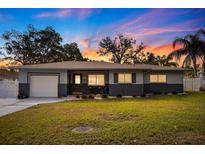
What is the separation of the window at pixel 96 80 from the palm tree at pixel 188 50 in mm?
7729

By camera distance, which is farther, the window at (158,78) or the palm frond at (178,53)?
the palm frond at (178,53)

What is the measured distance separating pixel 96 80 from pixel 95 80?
0.08 meters

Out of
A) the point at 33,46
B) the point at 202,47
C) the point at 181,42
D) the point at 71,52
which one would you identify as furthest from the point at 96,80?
the point at 33,46

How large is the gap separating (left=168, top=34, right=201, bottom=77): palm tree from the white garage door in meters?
11.6

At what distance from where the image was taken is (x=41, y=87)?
15.7 metres

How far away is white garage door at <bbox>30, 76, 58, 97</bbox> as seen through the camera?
1569 cm

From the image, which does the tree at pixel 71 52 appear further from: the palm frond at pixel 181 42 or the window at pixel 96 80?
the palm frond at pixel 181 42

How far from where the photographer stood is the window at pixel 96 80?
1722cm

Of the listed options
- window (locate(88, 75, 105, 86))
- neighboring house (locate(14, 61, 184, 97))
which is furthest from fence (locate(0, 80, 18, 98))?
window (locate(88, 75, 105, 86))

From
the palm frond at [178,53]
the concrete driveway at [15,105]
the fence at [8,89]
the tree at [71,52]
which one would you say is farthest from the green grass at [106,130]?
the tree at [71,52]

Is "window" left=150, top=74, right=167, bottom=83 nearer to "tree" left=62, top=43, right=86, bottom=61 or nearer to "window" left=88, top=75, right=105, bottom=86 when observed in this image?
"window" left=88, top=75, right=105, bottom=86
